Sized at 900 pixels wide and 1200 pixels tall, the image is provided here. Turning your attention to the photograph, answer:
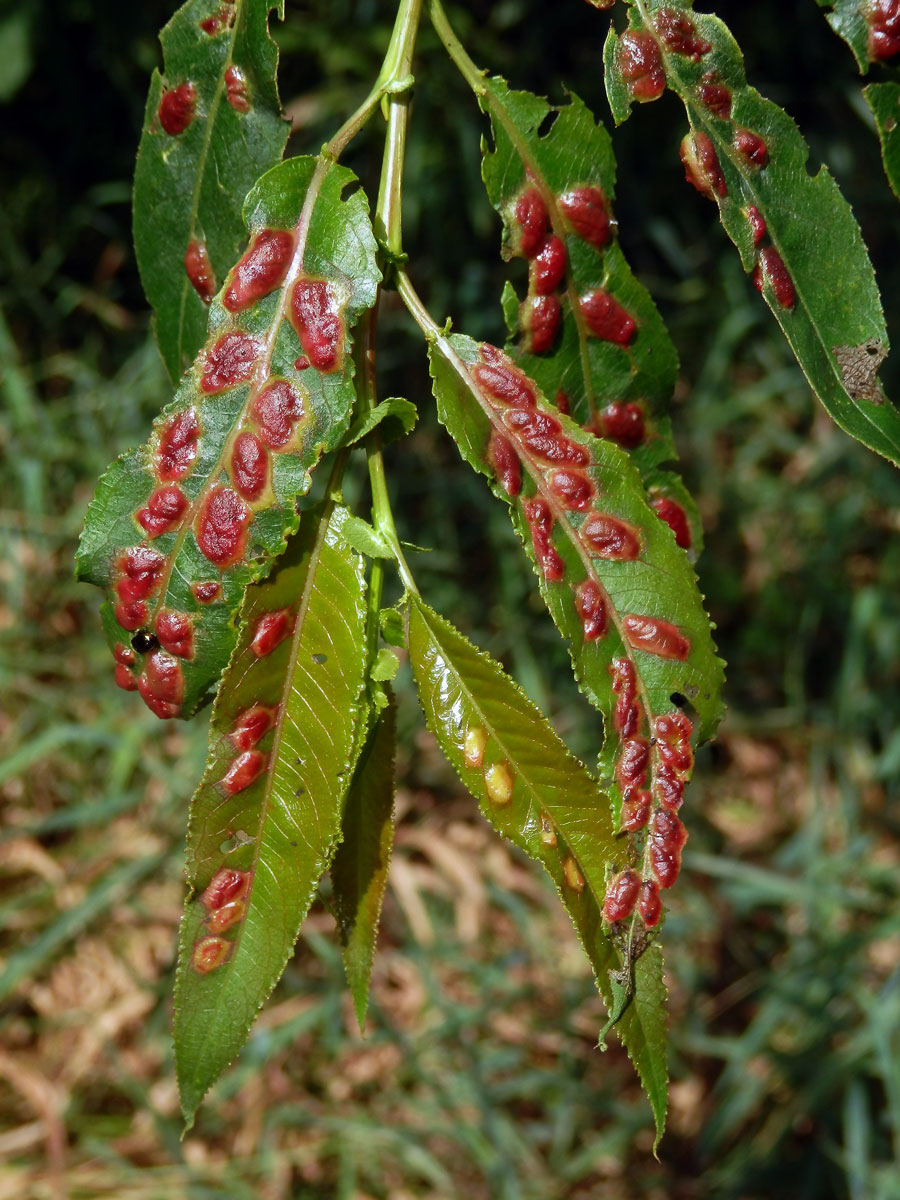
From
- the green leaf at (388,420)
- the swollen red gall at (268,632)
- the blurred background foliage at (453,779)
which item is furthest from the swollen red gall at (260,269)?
the blurred background foliage at (453,779)

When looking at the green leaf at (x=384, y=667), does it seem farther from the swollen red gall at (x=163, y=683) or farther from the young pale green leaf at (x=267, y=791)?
the swollen red gall at (x=163, y=683)

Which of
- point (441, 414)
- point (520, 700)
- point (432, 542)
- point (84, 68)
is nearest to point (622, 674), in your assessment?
point (520, 700)

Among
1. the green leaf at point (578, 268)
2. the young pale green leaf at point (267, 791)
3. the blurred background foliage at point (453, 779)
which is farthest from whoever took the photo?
the blurred background foliage at point (453, 779)

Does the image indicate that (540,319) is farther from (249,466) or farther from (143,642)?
(143,642)

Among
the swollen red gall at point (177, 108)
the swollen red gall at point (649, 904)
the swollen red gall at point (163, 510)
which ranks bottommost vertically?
the swollen red gall at point (649, 904)

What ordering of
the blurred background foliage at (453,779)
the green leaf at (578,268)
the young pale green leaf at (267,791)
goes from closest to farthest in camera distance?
the young pale green leaf at (267,791) → the green leaf at (578,268) → the blurred background foliage at (453,779)
